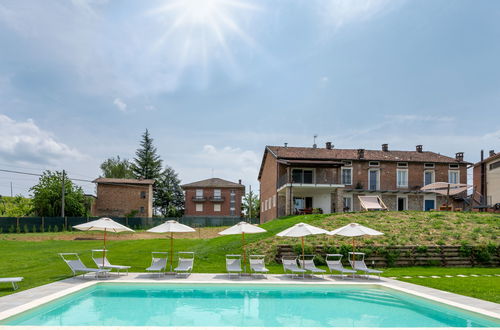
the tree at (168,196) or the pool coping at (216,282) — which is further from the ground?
the tree at (168,196)

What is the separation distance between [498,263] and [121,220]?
3120cm

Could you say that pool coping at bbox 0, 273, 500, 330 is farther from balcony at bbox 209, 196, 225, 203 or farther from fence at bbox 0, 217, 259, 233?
balcony at bbox 209, 196, 225, 203

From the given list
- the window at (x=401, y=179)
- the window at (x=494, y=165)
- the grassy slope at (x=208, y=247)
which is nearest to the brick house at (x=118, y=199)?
the grassy slope at (x=208, y=247)

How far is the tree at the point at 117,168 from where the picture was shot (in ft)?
199

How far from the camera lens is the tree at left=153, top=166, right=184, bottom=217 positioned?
199 ft

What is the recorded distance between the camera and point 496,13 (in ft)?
53.3

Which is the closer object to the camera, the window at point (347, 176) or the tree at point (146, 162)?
the window at point (347, 176)

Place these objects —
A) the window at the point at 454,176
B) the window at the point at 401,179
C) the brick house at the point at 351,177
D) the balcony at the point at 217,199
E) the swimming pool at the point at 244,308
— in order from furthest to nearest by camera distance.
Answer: the balcony at the point at 217,199, the window at the point at 454,176, the window at the point at 401,179, the brick house at the point at 351,177, the swimming pool at the point at 244,308

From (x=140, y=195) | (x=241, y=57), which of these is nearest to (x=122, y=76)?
(x=241, y=57)

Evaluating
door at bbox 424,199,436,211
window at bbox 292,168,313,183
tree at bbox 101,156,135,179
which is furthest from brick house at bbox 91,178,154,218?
door at bbox 424,199,436,211

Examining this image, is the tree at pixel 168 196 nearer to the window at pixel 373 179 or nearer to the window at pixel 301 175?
the window at pixel 301 175

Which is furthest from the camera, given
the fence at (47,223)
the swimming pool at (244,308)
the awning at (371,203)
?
the fence at (47,223)

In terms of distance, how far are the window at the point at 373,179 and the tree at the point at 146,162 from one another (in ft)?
123

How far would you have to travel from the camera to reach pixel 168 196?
200ft
